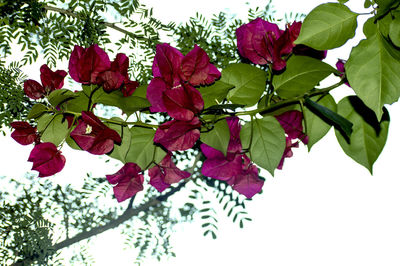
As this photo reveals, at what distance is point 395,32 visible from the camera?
0.27m

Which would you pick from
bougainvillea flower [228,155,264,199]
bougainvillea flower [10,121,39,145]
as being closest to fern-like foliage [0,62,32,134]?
bougainvillea flower [10,121,39,145]

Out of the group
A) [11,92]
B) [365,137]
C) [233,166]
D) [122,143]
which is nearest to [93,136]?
[122,143]

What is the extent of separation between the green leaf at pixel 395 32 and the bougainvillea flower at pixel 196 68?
0.14 m

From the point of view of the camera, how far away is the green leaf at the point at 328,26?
0.28 m

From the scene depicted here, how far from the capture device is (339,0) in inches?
12.1

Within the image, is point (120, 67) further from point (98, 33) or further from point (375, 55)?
point (98, 33)

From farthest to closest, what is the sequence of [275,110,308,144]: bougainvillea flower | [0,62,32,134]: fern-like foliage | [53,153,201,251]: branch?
[53,153,201,251]: branch < [0,62,32,134]: fern-like foliage < [275,110,308,144]: bougainvillea flower

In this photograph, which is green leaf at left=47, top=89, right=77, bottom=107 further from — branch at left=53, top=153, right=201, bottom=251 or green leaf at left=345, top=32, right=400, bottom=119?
branch at left=53, top=153, right=201, bottom=251

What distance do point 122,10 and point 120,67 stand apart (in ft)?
2.84

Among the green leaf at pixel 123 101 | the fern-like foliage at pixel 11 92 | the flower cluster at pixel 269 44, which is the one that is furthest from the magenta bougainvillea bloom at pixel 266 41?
the fern-like foliage at pixel 11 92

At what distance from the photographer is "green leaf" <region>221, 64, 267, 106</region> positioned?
0.36 meters

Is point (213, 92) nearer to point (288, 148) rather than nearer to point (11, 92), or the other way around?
point (288, 148)

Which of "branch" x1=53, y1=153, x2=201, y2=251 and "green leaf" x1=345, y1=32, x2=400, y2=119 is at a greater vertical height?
"branch" x1=53, y1=153, x2=201, y2=251

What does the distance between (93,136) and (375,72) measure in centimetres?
24
